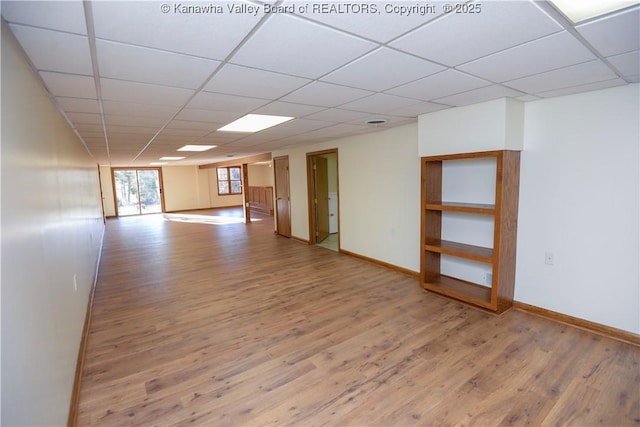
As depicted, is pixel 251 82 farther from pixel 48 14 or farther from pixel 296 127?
pixel 296 127

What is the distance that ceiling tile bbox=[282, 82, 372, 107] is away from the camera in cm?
242

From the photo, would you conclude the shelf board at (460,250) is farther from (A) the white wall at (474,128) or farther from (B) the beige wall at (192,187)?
(B) the beige wall at (192,187)

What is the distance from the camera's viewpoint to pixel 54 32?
1.42 metres

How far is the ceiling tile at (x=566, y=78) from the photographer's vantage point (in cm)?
217

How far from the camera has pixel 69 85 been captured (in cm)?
218

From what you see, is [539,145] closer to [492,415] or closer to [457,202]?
[457,202]

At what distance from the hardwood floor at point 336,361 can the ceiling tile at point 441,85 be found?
7.22 ft

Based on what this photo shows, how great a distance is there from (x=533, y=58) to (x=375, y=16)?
1237mm

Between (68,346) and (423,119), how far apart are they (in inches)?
156

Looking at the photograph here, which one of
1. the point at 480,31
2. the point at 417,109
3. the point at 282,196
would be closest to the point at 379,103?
the point at 417,109

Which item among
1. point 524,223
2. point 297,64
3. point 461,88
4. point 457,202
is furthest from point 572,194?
point 297,64

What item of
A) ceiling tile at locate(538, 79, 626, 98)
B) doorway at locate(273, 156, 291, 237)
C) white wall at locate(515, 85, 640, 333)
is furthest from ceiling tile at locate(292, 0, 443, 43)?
doorway at locate(273, 156, 291, 237)

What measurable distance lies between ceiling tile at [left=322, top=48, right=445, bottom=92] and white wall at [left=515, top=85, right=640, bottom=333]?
5.80 ft

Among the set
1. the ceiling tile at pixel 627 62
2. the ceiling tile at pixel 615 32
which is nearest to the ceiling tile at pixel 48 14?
the ceiling tile at pixel 615 32
